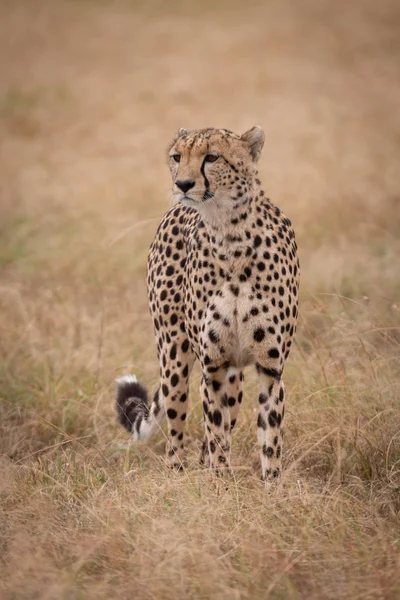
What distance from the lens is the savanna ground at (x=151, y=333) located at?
2561 millimetres

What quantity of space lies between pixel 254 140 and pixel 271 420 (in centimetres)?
80

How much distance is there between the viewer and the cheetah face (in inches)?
115

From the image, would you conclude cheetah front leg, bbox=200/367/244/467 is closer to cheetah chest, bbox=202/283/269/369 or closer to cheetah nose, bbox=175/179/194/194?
cheetah chest, bbox=202/283/269/369

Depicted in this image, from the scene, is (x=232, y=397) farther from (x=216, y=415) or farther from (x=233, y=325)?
(x=233, y=325)

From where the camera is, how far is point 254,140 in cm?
307

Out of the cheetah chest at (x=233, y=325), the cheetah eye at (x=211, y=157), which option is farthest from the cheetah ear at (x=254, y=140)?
the cheetah chest at (x=233, y=325)

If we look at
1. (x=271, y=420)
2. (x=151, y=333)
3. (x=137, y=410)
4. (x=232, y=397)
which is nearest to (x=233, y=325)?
(x=271, y=420)

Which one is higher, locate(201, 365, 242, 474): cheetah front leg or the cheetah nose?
the cheetah nose

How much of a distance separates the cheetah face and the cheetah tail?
0.82 m

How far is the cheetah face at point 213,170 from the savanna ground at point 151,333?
681 mm

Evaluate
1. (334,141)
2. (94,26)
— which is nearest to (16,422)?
(334,141)

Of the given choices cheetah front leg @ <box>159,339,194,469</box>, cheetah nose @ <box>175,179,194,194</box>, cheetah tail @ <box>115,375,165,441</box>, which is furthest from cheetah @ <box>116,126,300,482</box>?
cheetah tail @ <box>115,375,165,441</box>

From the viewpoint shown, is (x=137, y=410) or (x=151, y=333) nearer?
(x=137, y=410)

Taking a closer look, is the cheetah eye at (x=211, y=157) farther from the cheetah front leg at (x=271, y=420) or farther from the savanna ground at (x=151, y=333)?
the savanna ground at (x=151, y=333)
